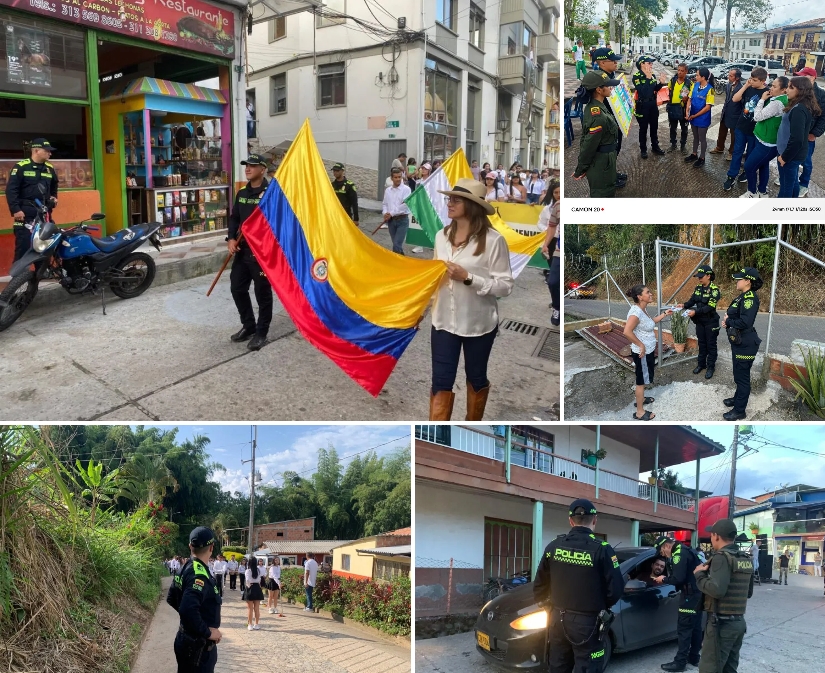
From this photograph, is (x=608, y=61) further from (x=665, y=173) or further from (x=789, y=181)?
(x=789, y=181)

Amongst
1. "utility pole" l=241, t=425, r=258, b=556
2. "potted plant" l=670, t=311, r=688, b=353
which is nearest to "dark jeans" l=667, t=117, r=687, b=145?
"potted plant" l=670, t=311, r=688, b=353

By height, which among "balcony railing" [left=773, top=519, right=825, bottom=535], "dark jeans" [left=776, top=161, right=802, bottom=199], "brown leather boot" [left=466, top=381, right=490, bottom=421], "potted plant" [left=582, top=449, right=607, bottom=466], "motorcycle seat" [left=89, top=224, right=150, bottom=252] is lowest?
"balcony railing" [left=773, top=519, right=825, bottom=535]

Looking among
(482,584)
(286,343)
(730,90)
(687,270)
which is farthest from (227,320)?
(730,90)

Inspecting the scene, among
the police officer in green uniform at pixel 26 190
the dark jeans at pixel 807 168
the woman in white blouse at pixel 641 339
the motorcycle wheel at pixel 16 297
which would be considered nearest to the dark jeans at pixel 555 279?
the woman in white blouse at pixel 641 339

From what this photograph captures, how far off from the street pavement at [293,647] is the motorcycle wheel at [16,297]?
2748 millimetres

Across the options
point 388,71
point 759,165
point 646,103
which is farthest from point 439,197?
point 388,71

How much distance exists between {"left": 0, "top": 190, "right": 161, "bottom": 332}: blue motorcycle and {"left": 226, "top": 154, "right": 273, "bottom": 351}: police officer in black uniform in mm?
1685

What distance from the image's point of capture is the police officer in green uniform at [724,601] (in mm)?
3693

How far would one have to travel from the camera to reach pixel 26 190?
5871 millimetres

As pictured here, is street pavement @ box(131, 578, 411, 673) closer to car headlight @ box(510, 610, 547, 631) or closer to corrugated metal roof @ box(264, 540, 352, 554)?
corrugated metal roof @ box(264, 540, 352, 554)

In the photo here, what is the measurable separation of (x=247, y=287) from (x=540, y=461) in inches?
137

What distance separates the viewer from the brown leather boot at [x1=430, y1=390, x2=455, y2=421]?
3924 mm

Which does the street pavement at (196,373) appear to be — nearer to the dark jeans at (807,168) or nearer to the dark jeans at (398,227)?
the dark jeans at (807,168)

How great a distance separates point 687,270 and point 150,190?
23.0 feet
